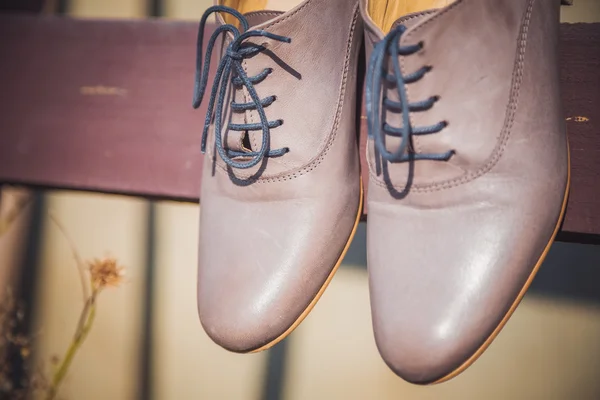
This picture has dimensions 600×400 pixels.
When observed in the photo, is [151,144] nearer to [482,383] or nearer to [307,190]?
[307,190]

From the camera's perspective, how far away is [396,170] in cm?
44

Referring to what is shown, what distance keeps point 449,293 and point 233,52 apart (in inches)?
13.4

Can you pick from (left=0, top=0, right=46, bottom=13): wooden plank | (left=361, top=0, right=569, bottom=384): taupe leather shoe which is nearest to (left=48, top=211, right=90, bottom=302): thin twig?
(left=0, top=0, right=46, bottom=13): wooden plank

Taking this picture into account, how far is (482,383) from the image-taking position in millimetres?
681

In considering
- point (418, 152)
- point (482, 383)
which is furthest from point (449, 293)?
point (482, 383)

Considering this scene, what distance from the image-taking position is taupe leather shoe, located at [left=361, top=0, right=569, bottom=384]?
0.38 m

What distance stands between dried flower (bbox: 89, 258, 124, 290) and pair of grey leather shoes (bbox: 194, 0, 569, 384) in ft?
1.52

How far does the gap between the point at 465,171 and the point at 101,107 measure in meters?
0.62

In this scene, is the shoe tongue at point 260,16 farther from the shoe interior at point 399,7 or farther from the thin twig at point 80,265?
the thin twig at point 80,265

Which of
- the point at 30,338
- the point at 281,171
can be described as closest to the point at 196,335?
the point at 30,338

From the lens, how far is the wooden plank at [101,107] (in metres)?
0.69

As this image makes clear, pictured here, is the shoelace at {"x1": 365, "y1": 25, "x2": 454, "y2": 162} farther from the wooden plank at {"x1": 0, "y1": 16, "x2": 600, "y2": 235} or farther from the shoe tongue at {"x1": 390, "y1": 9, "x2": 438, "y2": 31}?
the wooden plank at {"x1": 0, "y1": 16, "x2": 600, "y2": 235}

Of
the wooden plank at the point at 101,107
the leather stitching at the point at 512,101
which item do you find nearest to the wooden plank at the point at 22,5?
the wooden plank at the point at 101,107

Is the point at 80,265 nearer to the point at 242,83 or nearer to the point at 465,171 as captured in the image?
the point at 242,83
